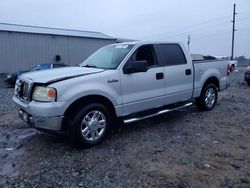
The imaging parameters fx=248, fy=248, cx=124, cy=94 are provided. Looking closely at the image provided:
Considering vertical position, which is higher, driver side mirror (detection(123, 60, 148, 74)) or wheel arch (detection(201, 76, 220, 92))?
driver side mirror (detection(123, 60, 148, 74))

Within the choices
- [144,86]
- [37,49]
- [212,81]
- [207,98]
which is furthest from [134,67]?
[37,49]

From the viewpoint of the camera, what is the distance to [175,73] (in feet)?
18.4

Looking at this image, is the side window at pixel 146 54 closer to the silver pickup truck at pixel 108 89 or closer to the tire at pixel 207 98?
the silver pickup truck at pixel 108 89

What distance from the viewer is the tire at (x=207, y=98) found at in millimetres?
6715

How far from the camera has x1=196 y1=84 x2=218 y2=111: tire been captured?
6715mm

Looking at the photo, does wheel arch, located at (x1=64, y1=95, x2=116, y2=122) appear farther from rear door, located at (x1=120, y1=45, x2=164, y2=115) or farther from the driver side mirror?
the driver side mirror

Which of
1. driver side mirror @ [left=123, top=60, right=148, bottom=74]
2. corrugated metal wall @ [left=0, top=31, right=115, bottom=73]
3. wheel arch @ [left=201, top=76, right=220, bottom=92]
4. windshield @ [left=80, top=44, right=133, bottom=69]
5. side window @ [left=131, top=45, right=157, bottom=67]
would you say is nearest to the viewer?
driver side mirror @ [left=123, top=60, right=148, bottom=74]

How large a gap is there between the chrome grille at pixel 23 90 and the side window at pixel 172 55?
9.39 feet

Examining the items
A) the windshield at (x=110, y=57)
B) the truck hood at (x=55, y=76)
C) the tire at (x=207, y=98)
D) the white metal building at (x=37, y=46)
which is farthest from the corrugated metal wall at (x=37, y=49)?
the tire at (x=207, y=98)

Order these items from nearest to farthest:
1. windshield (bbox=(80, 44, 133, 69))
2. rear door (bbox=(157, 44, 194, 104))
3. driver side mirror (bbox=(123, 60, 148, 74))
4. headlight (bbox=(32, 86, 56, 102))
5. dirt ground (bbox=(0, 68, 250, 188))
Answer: dirt ground (bbox=(0, 68, 250, 188)), headlight (bbox=(32, 86, 56, 102)), driver side mirror (bbox=(123, 60, 148, 74)), windshield (bbox=(80, 44, 133, 69)), rear door (bbox=(157, 44, 194, 104))

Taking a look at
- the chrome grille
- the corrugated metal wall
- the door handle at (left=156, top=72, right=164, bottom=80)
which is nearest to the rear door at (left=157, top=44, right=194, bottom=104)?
the door handle at (left=156, top=72, right=164, bottom=80)

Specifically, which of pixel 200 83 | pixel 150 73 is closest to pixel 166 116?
pixel 200 83

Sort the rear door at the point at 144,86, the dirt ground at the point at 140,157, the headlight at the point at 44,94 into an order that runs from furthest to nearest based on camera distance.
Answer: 1. the rear door at the point at 144,86
2. the headlight at the point at 44,94
3. the dirt ground at the point at 140,157

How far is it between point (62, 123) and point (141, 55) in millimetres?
2206
